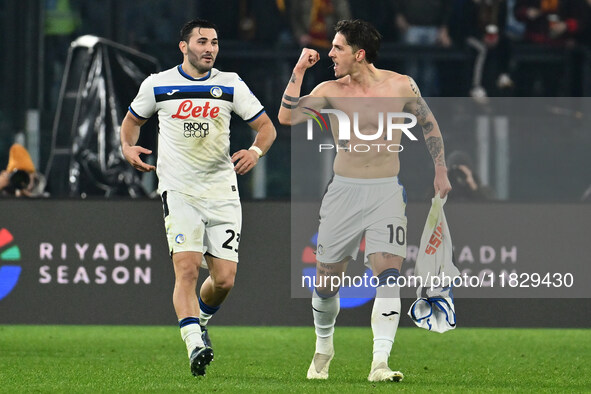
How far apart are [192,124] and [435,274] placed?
6.13 feet

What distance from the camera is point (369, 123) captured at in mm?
9188

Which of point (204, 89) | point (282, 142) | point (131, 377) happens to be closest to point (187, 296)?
point (131, 377)

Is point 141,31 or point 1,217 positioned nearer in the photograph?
point 1,217

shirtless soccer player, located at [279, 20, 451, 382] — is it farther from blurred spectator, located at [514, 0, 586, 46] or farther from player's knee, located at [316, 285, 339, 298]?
blurred spectator, located at [514, 0, 586, 46]

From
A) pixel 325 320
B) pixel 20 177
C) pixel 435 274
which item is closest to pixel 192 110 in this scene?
pixel 325 320

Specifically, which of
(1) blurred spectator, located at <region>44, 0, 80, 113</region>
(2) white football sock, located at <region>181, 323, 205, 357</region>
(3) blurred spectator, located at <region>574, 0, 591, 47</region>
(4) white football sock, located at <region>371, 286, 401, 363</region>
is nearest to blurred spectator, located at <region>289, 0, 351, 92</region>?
(1) blurred spectator, located at <region>44, 0, 80, 113</region>

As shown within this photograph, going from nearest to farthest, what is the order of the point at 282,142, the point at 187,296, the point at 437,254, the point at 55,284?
the point at 187,296 → the point at 437,254 → the point at 55,284 → the point at 282,142

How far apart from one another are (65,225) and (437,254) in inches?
196

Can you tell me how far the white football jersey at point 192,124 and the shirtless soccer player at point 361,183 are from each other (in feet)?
1.35

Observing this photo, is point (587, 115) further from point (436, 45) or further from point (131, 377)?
point (131, 377)

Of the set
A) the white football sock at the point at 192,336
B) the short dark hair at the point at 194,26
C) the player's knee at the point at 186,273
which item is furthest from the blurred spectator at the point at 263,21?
the white football sock at the point at 192,336

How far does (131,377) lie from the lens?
920 cm

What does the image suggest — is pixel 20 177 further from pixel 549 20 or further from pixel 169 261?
pixel 549 20

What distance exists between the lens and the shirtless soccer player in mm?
8992
